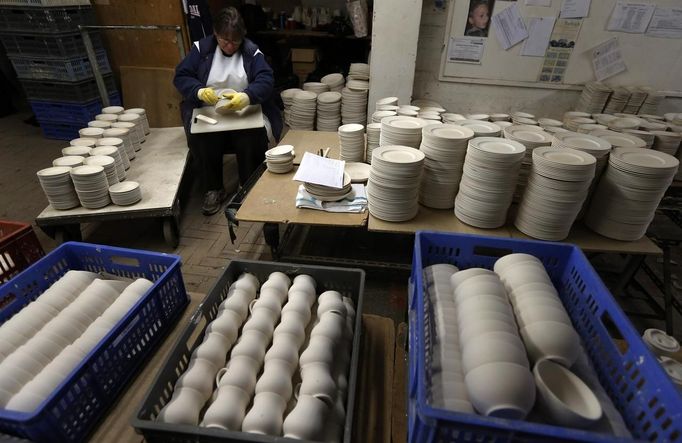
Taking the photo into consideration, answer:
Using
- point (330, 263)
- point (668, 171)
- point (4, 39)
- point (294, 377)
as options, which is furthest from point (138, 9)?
point (668, 171)

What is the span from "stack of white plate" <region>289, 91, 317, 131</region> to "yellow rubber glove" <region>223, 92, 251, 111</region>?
0.84m

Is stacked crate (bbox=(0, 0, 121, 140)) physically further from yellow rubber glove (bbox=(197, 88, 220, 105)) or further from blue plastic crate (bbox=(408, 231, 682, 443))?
blue plastic crate (bbox=(408, 231, 682, 443))

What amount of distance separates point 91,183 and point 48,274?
4.12ft

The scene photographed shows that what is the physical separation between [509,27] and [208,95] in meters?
2.92

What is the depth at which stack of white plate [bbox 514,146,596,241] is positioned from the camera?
5.43 feet

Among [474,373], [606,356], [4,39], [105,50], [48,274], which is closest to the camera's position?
Answer: [474,373]

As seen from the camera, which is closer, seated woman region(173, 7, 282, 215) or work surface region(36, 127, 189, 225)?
work surface region(36, 127, 189, 225)

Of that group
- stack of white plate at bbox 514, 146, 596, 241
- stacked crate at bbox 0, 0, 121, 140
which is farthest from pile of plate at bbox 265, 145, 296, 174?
stacked crate at bbox 0, 0, 121, 140

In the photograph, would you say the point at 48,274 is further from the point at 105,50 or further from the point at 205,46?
the point at 105,50

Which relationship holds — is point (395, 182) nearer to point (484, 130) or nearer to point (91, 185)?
point (484, 130)

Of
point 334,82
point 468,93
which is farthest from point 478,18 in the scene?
point 334,82

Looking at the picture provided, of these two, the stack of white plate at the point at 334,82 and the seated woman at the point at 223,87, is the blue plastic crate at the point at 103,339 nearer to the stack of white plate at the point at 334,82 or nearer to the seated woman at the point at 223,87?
the seated woman at the point at 223,87

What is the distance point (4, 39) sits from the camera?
167 inches

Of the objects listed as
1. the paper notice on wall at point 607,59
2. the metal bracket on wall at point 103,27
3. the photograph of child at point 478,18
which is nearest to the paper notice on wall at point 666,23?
the paper notice on wall at point 607,59
